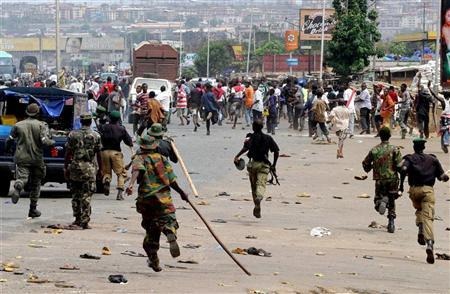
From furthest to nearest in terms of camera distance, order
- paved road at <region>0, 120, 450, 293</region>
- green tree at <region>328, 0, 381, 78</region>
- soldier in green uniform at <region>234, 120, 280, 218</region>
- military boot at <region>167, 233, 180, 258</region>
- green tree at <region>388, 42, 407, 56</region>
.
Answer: green tree at <region>388, 42, 407, 56</region>
green tree at <region>328, 0, 381, 78</region>
soldier in green uniform at <region>234, 120, 280, 218</region>
military boot at <region>167, 233, 180, 258</region>
paved road at <region>0, 120, 450, 293</region>

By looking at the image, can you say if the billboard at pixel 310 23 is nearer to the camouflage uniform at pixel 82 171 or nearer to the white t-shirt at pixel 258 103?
the white t-shirt at pixel 258 103

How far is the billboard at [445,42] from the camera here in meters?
42.1

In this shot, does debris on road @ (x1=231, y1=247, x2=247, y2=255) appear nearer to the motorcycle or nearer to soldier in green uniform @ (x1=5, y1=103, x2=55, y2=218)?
soldier in green uniform @ (x1=5, y1=103, x2=55, y2=218)

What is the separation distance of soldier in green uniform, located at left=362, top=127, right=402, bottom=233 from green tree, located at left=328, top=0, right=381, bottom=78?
3357 centimetres

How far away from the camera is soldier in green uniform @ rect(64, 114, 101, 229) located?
17672 mm

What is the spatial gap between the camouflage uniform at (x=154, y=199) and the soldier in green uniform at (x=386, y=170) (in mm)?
5789

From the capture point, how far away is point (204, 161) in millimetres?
30188

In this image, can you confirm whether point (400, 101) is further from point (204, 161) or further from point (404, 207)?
point (404, 207)

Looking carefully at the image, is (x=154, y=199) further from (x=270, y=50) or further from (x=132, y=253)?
(x=270, y=50)

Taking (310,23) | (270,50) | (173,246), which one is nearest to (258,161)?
(173,246)

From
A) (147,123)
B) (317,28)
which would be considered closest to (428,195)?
(147,123)

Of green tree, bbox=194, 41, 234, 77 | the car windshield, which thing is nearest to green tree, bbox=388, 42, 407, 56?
green tree, bbox=194, 41, 234, 77

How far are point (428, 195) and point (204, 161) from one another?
44.7 ft

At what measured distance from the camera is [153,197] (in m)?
13.9
